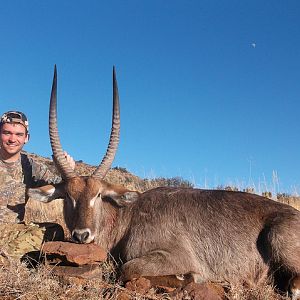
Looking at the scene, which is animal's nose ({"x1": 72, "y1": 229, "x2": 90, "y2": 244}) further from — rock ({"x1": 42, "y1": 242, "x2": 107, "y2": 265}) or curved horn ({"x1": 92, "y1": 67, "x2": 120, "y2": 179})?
curved horn ({"x1": 92, "y1": 67, "x2": 120, "y2": 179})

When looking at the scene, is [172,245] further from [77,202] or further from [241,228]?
[77,202]

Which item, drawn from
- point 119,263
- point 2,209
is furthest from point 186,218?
point 2,209

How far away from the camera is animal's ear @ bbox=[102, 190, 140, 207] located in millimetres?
6988

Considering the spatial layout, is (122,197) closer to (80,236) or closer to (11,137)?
(80,236)

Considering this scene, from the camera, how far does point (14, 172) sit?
923 cm

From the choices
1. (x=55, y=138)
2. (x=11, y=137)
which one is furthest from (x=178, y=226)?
(x=11, y=137)

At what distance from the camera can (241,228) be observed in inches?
248

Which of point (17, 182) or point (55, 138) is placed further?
point (17, 182)

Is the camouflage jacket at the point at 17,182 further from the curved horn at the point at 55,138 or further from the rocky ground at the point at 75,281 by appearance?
the curved horn at the point at 55,138

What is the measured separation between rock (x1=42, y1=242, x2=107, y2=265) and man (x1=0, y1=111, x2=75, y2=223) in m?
3.06

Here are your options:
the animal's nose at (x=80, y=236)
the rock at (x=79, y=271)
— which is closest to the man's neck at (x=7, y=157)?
the animal's nose at (x=80, y=236)

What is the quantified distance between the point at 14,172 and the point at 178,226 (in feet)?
13.5

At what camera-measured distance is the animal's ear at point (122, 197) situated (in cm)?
699

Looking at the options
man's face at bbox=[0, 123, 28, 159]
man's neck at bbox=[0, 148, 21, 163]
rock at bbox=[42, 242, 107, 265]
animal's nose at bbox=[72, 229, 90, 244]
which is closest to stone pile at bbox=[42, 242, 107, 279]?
rock at bbox=[42, 242, 107, 265]
